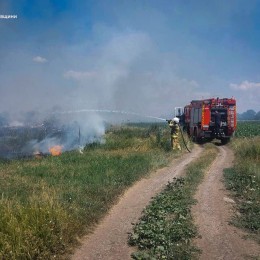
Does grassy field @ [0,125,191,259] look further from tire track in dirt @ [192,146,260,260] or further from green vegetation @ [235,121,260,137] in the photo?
green vegetation @ [235,121,260,137]

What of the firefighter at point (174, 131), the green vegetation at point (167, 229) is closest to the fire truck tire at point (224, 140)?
the firefighter at point (174, 131)

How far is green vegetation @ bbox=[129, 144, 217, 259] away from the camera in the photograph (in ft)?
22.7

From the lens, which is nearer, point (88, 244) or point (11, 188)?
point (88, 244)

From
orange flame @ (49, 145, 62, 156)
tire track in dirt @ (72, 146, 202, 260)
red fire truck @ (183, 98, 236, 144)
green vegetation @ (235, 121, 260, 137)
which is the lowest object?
tire track in dirt @ (72, 146, 202, 260)

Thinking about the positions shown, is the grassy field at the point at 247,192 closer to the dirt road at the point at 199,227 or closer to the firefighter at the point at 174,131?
the dirt road at the point at 199,227

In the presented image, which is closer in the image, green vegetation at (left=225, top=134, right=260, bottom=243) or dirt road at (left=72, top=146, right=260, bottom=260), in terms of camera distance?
dirt road at (left=72, top=146, right=260, bottom=260)

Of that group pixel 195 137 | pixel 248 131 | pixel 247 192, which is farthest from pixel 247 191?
pixel 248 131

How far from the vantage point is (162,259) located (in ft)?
21.6

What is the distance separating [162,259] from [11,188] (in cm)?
648

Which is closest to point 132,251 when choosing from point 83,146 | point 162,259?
point 162,259

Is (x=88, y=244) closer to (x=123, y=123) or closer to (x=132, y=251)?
(x=132, y=251)

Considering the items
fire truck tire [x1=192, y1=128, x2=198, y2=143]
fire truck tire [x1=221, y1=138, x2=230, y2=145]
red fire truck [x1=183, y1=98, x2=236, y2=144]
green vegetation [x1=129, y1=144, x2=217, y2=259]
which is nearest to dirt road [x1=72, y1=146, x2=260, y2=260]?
green vegetation [x1=129, y1=144, x2=217, y2=259]

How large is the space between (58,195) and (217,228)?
14.1ft

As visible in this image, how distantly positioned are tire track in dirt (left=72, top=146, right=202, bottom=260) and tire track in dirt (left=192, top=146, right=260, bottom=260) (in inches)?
59.2
